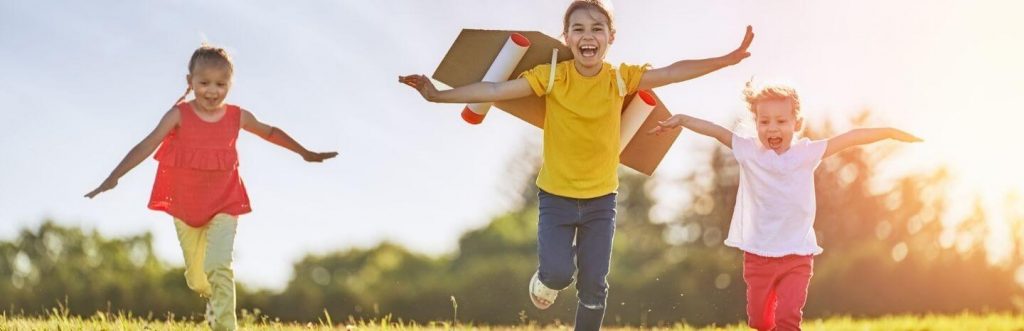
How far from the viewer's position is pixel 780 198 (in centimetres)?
687

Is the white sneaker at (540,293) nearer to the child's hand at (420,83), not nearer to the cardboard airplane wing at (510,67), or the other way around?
the cardboard airplane wing at (510,67)

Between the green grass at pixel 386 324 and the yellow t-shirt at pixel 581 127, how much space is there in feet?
6.25

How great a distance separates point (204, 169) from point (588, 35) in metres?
2.62

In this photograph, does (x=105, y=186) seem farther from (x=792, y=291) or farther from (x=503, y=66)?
(x=792, y=291)

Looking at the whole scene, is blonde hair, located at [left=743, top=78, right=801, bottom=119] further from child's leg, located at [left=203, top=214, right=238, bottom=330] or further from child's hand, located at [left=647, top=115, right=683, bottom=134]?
child's leg, located at [left=203, top=214, right=238, bottom=330]

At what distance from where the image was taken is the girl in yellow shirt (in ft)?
21.8

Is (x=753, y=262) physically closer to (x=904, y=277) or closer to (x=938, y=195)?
(x=904, y=277)

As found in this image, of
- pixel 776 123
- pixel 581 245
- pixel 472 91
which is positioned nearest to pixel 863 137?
pixel 776 123

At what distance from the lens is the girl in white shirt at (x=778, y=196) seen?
6.80 metres

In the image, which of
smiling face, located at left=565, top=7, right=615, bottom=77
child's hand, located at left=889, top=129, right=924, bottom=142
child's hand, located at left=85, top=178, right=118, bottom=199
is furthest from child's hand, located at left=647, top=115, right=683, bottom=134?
child's hand, located at left=85, top=178, right=118, bottom=199

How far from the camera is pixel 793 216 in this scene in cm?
684

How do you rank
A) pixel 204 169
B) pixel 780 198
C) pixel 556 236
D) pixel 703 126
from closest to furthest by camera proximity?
pixel 556 236
pixel 780 198
pixel 703 126
pixel 204 169

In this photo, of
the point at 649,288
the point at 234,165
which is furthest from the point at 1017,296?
the point at 234,165

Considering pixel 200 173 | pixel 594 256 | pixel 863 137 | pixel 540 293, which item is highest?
pixel 863 137
